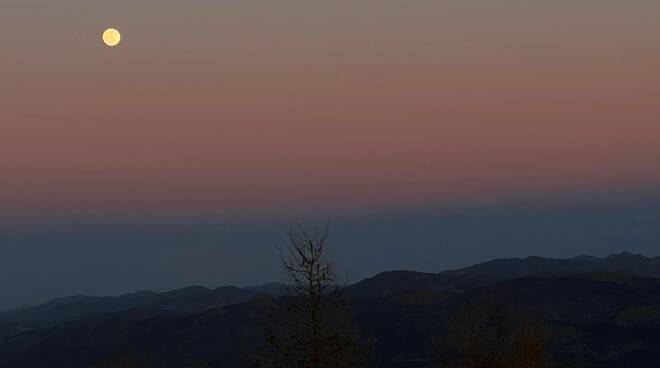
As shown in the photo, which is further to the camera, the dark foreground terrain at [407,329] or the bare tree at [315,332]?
the dark foreground terrain at [407,329]

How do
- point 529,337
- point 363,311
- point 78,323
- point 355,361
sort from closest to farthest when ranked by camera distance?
point 355,361 → point 529,337 → point 363,311 → point 78,323

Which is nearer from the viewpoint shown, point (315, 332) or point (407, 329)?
point (315, 332)

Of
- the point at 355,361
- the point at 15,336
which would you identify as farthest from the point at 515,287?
the point at 355,361

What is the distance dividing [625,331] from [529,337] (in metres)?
69.8

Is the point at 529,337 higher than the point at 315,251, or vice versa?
the point at 315,251

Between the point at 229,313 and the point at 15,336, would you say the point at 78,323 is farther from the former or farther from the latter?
the point at 229,313

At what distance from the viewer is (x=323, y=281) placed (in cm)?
3600

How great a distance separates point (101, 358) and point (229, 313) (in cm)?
2197

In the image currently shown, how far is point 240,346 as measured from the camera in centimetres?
12550

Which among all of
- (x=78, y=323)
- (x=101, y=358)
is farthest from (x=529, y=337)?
(x=78, y=323)

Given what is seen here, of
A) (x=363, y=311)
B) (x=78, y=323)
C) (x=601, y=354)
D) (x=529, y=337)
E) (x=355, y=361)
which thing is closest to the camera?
(x=355, y=361)

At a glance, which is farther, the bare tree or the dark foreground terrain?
the dark foreground terrain

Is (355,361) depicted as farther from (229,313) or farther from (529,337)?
(229,313)

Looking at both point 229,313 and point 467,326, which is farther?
point 229,313
